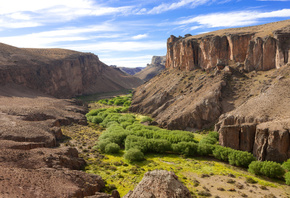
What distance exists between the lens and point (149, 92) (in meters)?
97.9

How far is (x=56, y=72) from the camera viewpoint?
4970 inches

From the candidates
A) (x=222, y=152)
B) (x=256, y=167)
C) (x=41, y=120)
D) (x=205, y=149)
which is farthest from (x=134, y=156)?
(x=41, y=120)

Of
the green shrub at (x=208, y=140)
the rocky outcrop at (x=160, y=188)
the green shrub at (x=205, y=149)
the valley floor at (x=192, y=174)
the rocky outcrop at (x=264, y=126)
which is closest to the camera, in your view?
the rocky outcrop at (x=160, y=188)

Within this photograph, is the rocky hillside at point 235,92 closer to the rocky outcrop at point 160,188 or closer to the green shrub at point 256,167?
the green shrub at point 256,167

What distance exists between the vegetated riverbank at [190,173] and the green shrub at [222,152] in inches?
40.1

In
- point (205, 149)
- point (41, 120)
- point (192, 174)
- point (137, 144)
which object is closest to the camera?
point (192, 174)

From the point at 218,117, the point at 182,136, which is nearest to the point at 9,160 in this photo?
the point at 182,136

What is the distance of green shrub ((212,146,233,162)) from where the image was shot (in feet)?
131

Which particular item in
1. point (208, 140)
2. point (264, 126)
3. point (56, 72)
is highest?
point (56, 72)

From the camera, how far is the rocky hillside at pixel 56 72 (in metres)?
104

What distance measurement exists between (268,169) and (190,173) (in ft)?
38.6

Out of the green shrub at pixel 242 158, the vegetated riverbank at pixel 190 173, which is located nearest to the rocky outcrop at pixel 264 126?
the green shrub at pixel 242 158

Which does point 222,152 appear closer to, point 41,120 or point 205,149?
point 205,149

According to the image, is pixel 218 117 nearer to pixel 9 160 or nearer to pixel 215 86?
pixel 215 86
